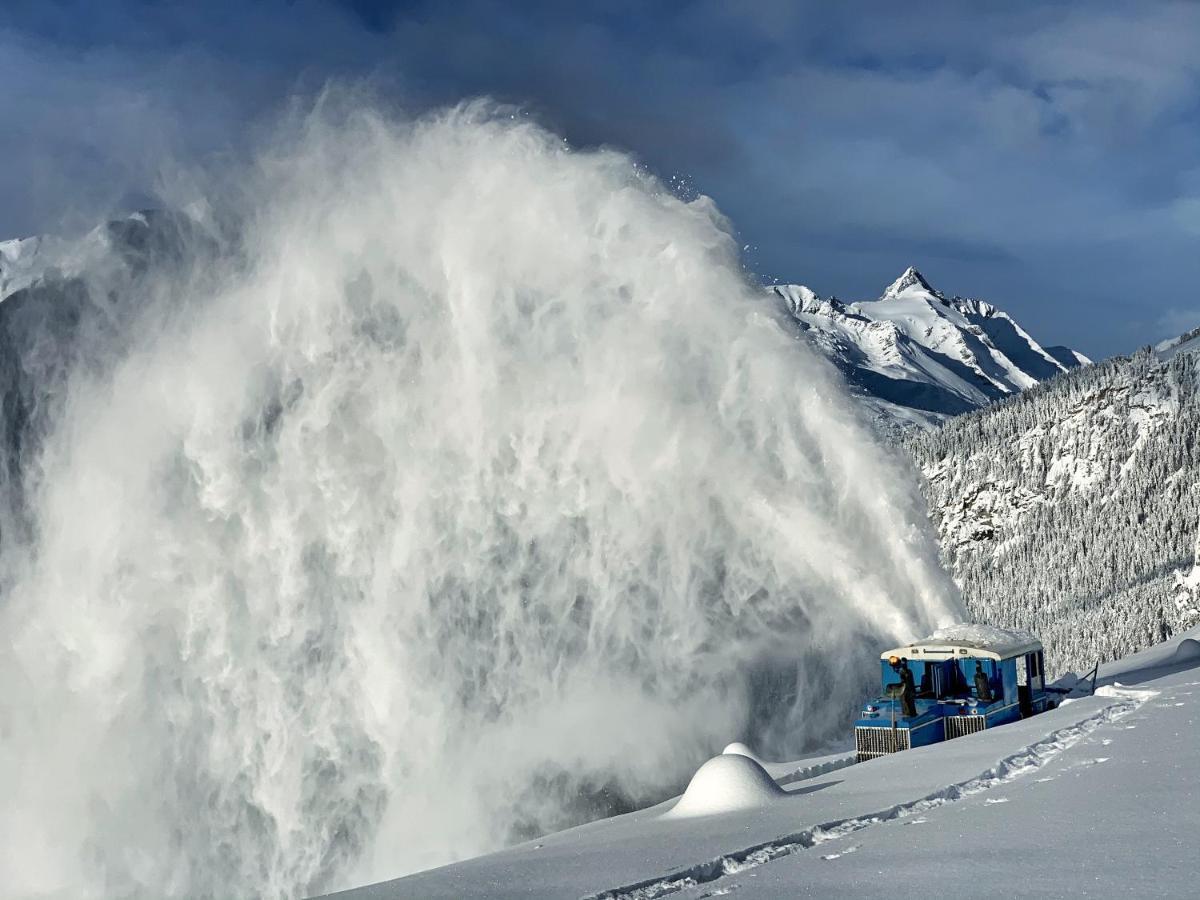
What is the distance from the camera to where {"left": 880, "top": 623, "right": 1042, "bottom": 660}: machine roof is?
19.1m

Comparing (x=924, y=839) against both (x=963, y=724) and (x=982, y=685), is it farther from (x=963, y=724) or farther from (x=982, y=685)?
(x=982, y=685)

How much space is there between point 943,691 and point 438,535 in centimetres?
1071

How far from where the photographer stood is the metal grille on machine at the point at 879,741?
1784 centimetres

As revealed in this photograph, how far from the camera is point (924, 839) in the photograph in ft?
28.3

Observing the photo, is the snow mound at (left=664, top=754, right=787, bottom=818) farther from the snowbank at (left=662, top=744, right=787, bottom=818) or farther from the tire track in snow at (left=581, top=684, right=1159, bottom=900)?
the tire track in snow at (left=581, top=684, right=1159, bottom=900)

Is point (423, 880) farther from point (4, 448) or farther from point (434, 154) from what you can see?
point (4, 448)

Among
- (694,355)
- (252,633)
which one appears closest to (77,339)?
(252,633)

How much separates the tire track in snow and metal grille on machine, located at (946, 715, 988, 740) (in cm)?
321

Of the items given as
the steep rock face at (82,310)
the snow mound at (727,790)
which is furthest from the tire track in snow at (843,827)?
the steep rock face at (82,310)

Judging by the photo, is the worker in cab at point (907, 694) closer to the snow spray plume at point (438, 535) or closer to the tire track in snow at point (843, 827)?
the snow spray plume at point (438, 535)

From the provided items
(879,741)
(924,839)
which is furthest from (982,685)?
(924,839)

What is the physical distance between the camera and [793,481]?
72.7ft

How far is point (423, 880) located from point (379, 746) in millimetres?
12628

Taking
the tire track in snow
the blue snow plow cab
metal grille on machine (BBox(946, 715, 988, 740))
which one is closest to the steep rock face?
Result: the blue snow plow cab
